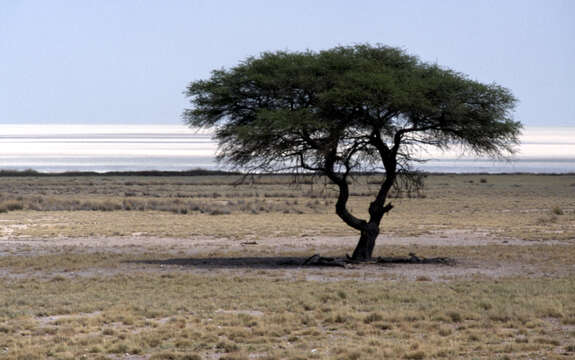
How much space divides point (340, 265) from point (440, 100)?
584 centimetres

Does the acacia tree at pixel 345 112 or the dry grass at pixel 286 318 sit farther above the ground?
the acacia tree at pixel 345 112

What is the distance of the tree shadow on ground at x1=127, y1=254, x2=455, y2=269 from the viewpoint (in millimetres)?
24219

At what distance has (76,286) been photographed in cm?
1986

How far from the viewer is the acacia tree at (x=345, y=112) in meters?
23.2

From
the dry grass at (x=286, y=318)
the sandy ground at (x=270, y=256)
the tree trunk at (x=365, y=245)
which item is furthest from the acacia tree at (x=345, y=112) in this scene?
the dry grass at (x=286, y=318)

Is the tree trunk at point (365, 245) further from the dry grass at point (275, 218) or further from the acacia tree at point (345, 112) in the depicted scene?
the dry grass at point (275, 218)

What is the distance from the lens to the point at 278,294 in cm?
1828

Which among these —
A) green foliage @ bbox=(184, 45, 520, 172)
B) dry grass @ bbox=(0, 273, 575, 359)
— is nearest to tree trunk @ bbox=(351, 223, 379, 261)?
green foliage @ bbox=(184, 45, 520, 172)

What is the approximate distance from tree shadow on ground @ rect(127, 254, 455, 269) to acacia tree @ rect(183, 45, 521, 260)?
75 cm

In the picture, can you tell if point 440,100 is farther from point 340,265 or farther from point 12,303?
point 12,303

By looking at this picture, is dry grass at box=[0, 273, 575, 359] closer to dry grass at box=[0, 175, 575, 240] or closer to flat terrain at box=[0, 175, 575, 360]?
flat terrain at box=[0, 175, 575, 360]

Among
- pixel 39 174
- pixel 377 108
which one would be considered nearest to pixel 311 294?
pixel 377 108

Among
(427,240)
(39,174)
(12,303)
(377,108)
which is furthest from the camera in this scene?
(39,174)

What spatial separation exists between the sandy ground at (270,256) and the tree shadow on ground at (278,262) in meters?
0.03
